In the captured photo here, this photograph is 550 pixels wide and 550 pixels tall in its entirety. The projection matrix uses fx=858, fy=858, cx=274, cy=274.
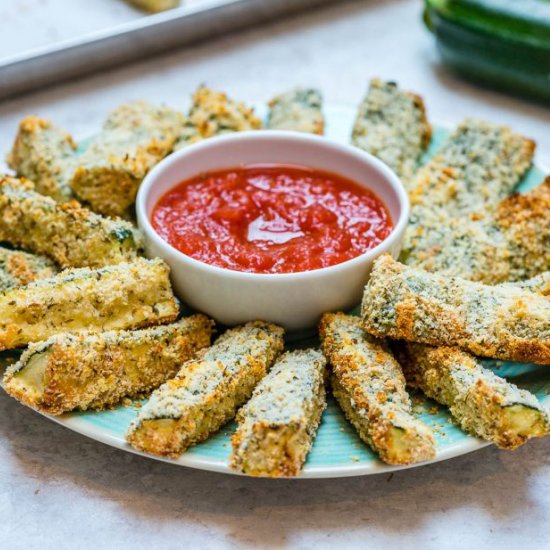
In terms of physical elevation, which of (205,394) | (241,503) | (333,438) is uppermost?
(205,394)

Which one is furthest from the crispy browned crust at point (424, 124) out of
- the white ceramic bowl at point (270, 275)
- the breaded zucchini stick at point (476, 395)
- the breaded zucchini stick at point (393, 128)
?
the breaded zucchini stick at point (476, 395)

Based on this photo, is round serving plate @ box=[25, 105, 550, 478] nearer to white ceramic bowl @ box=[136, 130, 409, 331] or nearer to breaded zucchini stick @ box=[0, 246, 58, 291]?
white ceramic bowl @ box=[136, 130, 409, 331]

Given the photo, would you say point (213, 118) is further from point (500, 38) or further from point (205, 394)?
point (500, 38)

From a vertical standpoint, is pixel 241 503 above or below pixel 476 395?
below

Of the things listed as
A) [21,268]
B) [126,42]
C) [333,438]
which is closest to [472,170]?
[333,438]

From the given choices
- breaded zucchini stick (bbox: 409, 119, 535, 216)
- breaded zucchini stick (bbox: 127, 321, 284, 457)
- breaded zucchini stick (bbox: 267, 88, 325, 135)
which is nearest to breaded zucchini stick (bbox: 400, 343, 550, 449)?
breaded zucchini stick (bbox: 127, 321, 284, 457)

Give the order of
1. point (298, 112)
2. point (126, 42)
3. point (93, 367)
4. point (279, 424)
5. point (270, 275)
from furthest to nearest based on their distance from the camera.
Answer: point (126, 42)
point (298, 112)
point (270, 275)
point (93, 367)
point (279, 424)
